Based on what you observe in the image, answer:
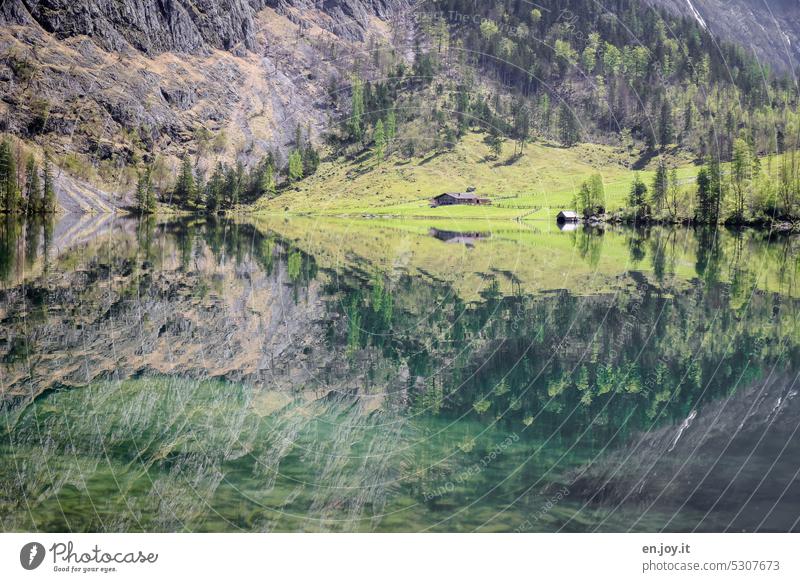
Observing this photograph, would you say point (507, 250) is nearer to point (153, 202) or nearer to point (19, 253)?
point (19, 253)

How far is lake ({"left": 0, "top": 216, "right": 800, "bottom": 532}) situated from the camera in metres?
12.8

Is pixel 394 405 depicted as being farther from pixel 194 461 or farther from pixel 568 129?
pixel 568 129

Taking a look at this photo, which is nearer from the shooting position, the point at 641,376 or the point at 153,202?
the point at 641,376

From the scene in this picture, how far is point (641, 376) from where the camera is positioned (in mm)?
21078

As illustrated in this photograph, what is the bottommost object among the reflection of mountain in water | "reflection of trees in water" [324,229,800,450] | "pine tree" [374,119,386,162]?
the reflection of mountain in water

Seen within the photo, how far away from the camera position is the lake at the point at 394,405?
1280cm

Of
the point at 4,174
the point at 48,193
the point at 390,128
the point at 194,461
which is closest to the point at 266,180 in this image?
the point at 390,128

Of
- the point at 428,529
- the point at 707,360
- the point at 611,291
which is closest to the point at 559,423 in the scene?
the point at 428,529

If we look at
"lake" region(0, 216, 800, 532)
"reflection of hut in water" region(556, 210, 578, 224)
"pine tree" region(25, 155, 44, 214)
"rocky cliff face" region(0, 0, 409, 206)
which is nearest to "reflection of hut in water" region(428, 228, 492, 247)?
"lake" region(0, 216, 800, 532)

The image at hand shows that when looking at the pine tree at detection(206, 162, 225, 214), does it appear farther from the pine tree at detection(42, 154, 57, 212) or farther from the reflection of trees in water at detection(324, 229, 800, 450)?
the reflection of trees in water at detection(324, 229, 800, 450)

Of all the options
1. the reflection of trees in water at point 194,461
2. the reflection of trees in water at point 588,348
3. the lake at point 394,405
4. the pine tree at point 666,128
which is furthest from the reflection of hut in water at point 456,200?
the reflection of trees in water at point 194,461

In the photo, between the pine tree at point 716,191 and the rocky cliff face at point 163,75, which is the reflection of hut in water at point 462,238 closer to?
the pine tree at point 716,191

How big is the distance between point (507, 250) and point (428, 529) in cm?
4984

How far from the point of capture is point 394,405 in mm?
18281
